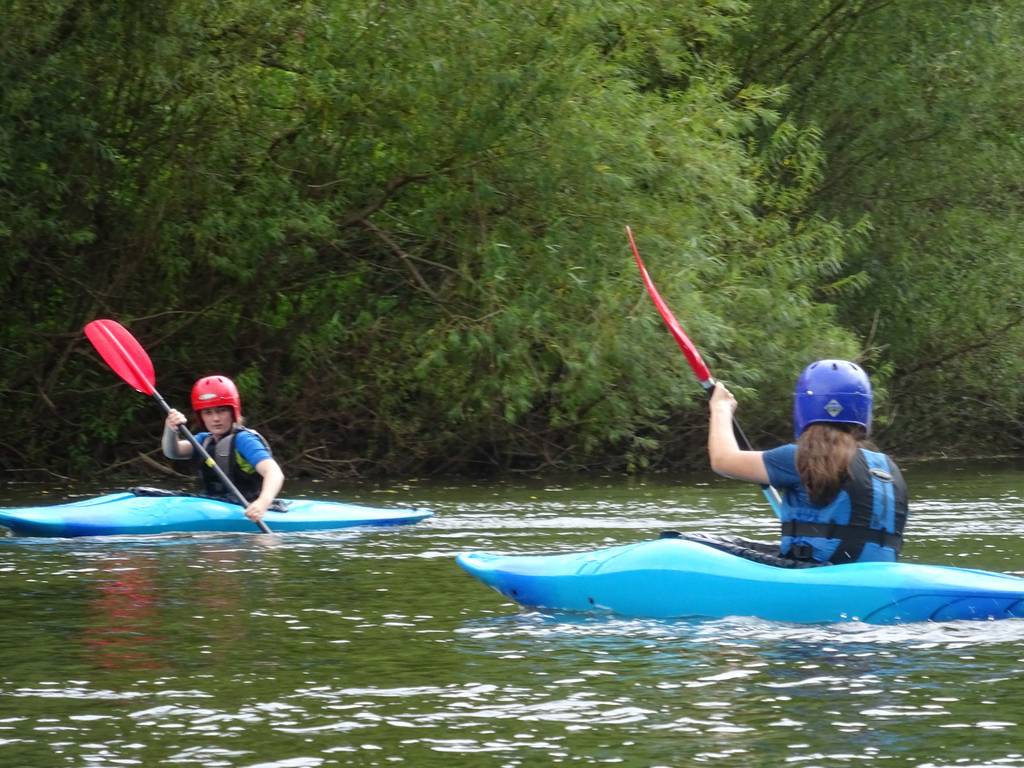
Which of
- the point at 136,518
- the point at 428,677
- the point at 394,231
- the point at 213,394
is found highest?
the point at 394,231

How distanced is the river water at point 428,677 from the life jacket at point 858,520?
31 centimetres

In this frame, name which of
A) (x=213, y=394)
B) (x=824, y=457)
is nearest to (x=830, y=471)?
(x=824, y=457)

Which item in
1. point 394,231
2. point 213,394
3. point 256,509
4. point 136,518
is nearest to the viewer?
point 256,509

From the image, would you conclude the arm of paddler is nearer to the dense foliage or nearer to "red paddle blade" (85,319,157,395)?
"red paddle blade" (85,319,157,395)

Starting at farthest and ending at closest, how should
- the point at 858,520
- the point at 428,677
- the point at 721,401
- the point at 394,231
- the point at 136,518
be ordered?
the point at 394,231
the point at 136,518
the point at 721,401
the point at 858,520
the point at 428,677

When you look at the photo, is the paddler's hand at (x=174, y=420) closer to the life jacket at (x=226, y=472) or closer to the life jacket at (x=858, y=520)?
the life jacket at (x=226, y=472)

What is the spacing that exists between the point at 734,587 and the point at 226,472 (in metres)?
4.39

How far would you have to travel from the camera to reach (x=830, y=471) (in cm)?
591

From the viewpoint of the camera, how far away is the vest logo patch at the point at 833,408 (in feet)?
19.5

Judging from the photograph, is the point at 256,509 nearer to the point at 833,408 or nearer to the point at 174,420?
the point at 174,420

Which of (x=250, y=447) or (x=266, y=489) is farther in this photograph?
(x=250, y=447)

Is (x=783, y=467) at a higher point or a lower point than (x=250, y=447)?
lower

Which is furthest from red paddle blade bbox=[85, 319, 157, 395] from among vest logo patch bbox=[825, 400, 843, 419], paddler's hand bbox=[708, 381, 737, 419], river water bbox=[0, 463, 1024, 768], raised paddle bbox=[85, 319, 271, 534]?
vest logo patch bbox=[825, 400, 843, 419]

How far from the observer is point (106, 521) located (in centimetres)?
943
